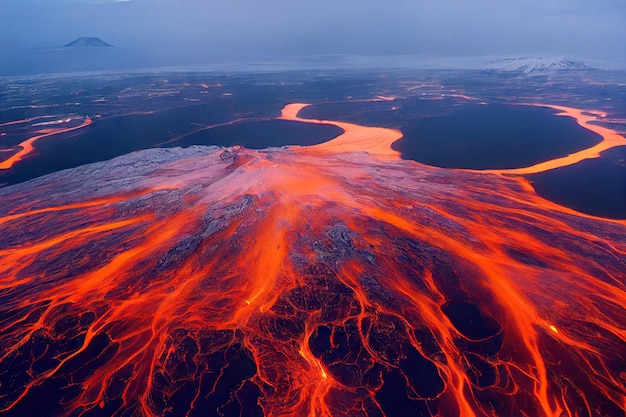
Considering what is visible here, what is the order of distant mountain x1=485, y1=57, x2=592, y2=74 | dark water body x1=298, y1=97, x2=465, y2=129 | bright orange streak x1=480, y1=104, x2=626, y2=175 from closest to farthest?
bright orange streak x1=480, y1=104, x2=626, y2=175 → dark water body x1=298, y1=97, x2=465, y2=129 → distant mountain x1=485, y1=57, x2=592, y2=74

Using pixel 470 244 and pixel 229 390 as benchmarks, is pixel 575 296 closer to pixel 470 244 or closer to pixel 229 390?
pixel 470 244

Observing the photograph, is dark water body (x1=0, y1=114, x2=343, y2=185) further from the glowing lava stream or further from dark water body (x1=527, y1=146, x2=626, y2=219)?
dark water body (x1=527, y1=146, x2=626, y2=219)

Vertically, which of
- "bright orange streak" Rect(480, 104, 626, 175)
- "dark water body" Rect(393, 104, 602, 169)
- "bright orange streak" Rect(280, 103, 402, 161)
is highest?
"bright orange streak" Rect(480, 104, 626, 175)

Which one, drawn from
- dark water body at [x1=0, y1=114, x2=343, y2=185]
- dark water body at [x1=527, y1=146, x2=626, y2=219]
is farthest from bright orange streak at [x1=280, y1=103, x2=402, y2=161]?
dark water body at [x1=527, y1=146, x2=626, y2=219]

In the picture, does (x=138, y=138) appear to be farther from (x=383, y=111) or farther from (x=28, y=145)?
(x=383, y=111)

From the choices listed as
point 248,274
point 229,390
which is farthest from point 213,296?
point 229,390

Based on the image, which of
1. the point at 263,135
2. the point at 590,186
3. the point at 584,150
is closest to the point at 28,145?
the point at 263,135

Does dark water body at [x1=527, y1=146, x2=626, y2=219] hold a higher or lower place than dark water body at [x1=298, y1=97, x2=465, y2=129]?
higher
